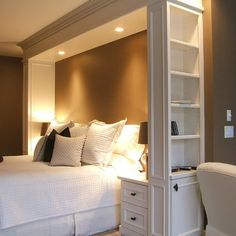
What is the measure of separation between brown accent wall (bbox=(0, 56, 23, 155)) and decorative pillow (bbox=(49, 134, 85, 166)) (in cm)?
303

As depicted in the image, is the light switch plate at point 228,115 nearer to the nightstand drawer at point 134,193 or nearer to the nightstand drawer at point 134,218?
the nightstand drawer at point 134,193

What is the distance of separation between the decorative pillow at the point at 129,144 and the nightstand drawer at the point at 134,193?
1.58ft

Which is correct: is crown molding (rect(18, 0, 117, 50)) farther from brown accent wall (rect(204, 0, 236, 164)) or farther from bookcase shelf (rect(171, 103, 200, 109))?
bookcase shelf (rect(171, 103, 200, 109))

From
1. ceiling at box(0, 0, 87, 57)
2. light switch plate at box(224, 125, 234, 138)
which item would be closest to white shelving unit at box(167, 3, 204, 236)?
light switch plate at box(224, 125, 234, 138)

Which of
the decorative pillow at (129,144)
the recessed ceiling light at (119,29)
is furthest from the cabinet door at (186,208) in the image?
the recessed ceiling light at (119,29)

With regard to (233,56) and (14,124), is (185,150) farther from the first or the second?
(14,124)

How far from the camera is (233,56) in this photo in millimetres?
3000

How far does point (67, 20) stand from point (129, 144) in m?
1.81

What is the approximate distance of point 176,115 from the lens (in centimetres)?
303

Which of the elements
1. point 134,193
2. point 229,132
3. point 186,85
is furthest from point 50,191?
point 229,132

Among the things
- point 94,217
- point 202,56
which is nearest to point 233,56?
point 202,56

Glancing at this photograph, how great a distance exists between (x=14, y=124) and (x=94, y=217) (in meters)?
3.83

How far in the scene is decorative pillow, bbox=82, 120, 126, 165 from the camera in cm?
350

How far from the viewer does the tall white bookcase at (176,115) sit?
8.59 feet
